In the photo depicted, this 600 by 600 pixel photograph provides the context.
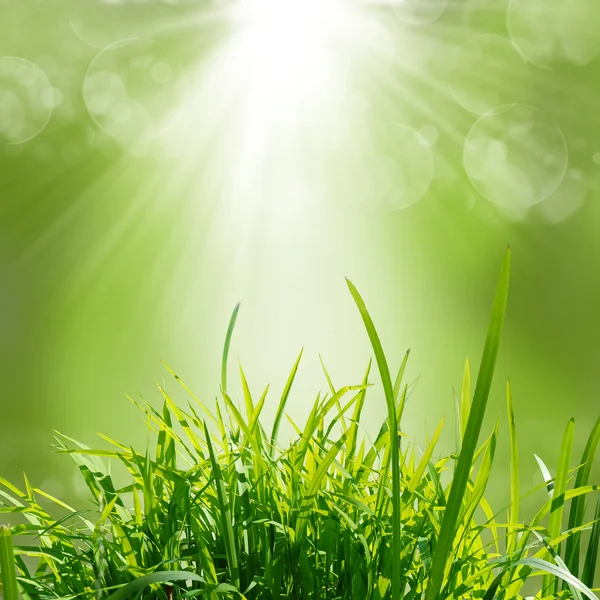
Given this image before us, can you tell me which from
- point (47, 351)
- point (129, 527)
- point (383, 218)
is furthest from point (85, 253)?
point (129, 527)

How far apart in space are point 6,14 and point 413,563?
1.05m

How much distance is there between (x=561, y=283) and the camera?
1044 mm

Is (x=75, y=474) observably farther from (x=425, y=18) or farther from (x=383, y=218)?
(x=425, y=18)

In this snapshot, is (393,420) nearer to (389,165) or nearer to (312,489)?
(312,489)

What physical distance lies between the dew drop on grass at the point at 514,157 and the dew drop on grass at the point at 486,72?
0.03 m

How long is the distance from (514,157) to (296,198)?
1.26 ft

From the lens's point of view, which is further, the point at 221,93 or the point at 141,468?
the point at 221,93

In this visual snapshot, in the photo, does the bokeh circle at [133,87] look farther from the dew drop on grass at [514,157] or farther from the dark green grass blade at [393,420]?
the dark green grass blade at [393,420]

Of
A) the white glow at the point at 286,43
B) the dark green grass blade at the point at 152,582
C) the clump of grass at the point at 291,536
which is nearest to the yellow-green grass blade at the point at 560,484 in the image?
the clump of grass at the point at 291,536

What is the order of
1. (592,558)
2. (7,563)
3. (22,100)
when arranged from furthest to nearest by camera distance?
1. (22,100)
2. (592,558)
3. (7,563)

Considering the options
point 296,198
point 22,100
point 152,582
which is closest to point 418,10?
point 296,198

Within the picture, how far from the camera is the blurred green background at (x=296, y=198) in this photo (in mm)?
1000

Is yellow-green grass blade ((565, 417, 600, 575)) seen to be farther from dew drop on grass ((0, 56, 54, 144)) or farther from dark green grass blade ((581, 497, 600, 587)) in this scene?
dew drop on grass ((0, 56, 54, 144))

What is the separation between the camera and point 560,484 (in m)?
0.26
